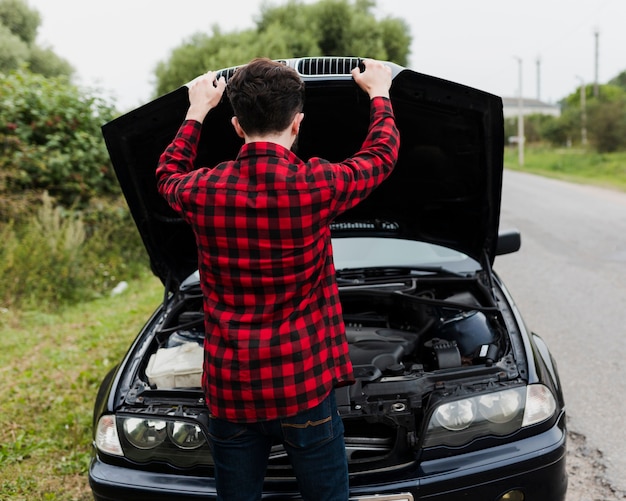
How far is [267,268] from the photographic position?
155 centimetres

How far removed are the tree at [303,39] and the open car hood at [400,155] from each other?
16979 millimetres

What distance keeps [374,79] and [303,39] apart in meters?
19.1

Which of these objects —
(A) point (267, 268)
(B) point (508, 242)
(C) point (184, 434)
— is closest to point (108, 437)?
(C) point (184, 434)

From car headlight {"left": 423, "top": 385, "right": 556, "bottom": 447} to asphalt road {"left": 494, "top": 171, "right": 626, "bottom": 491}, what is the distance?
1.03 meters

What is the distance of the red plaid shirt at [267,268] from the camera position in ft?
5.05

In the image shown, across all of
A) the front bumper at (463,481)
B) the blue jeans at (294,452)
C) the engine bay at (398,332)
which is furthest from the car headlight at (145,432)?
the blue jeans at (294,452)

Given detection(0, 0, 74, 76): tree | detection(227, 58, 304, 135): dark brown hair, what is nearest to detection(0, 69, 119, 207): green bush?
detection(227, 58, 304, 135): dark brown hair

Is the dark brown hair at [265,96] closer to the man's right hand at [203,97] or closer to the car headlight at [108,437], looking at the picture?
the man's right hand at [203,97]

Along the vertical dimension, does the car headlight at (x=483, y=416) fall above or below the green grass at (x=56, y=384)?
above

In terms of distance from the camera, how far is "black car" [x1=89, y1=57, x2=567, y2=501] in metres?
2.03

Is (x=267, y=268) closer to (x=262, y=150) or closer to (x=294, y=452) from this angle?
(x=262, y=150)

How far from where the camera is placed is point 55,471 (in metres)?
3.16

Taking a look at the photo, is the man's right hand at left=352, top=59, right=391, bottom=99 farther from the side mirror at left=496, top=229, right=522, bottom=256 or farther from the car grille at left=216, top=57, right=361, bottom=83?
the side mirror at left=496, top=229, right=522, bottom=256

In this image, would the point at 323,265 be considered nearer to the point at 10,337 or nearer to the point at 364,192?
the point at 364,192
